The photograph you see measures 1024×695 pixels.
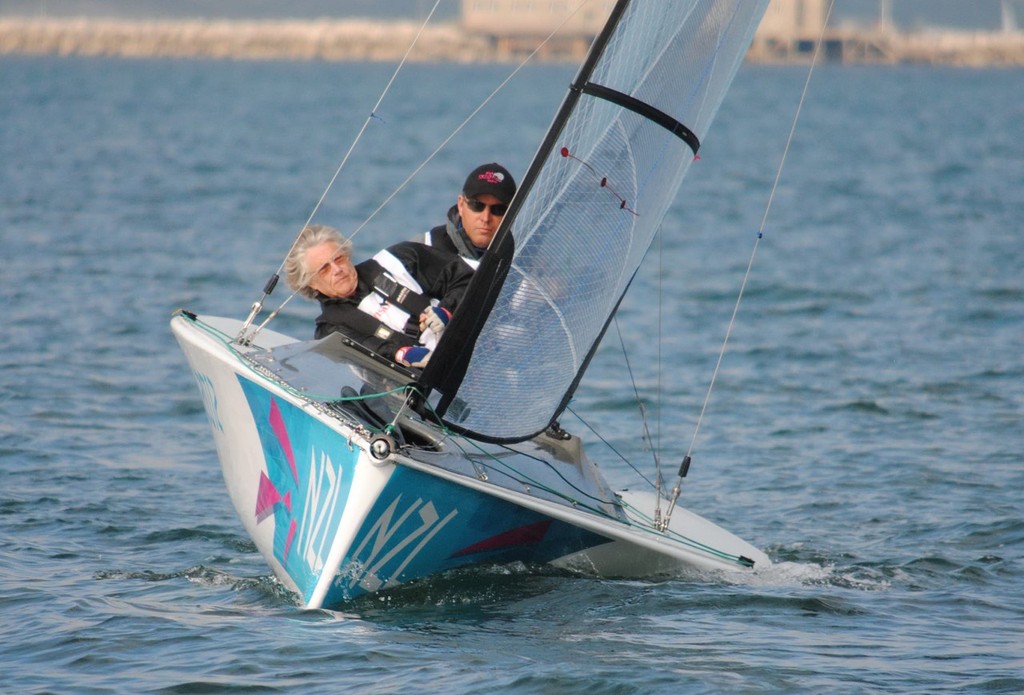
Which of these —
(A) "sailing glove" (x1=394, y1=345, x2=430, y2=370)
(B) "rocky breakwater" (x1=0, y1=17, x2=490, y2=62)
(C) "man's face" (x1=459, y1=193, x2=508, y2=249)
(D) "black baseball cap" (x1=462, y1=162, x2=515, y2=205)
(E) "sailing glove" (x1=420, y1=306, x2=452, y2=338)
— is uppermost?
(B) "rocky breakwater" (x1=0, y1=17, x2=490, y2=62)

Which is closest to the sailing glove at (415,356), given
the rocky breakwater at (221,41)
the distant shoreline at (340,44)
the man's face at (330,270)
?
the man's face at (330,270)

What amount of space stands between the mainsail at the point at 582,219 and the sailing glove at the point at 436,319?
153 mm

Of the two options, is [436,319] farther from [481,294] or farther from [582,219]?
[582,219]

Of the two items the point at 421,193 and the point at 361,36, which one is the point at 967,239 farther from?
the point at 361,36

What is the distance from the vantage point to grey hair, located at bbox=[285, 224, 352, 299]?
5.75 metres

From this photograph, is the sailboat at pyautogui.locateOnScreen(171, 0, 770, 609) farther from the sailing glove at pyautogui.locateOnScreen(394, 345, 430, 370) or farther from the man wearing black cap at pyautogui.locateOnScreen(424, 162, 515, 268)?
the man wearing black cap at pyautogui.locateOnScreen(424, 162, 515, 268)

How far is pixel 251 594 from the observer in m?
5.82

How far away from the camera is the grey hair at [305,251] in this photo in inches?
226

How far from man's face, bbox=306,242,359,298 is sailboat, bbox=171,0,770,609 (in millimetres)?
217

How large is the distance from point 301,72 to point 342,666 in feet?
281

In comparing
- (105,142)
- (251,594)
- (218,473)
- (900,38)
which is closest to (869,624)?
(251,594)

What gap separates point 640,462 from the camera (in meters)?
8.50

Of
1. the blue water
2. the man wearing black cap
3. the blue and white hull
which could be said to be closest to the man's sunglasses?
the man wearing black cap

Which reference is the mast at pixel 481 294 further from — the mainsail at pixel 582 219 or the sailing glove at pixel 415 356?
the sailing glove at pixel 415 356
